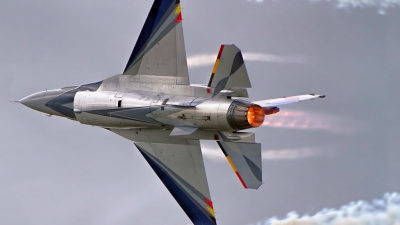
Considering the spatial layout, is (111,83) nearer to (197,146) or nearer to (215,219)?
(197,146)

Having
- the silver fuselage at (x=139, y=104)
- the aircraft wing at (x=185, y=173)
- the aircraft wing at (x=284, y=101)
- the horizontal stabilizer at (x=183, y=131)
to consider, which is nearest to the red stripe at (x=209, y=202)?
the aircraft wing at (x=185, y=173)

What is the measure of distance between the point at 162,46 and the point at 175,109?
6.31 ft

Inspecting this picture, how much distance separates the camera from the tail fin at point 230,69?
60.5 ft

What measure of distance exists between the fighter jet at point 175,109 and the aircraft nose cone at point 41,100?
0.17 feet

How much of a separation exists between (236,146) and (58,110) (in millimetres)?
4925

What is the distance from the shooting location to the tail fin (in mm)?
18438

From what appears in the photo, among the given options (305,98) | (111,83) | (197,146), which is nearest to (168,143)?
(197,146)

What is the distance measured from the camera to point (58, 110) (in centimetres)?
2150

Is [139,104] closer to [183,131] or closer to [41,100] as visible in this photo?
[183,131]

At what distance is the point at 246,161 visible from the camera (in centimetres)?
1895

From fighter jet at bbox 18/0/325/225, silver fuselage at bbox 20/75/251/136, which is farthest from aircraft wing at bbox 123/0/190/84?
silver fuselage at bbox 20/75/251/136

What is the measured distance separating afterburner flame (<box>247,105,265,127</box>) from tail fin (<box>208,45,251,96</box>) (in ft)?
1.75

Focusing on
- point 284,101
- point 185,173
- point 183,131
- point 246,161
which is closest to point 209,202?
point 185,173

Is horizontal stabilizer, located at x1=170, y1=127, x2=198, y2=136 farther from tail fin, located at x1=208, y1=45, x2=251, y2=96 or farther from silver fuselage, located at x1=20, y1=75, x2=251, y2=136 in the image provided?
tail fin, located at x1=208, y1=45, x2=251, y2=96
